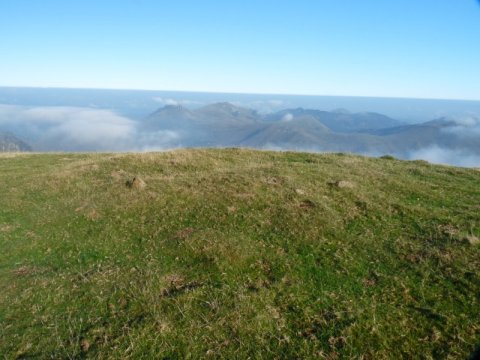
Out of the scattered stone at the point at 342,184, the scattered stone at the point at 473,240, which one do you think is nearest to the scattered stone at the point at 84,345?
the scattered stone at the point at 473,240

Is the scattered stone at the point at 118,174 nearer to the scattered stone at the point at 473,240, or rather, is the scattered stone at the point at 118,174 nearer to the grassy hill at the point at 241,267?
the grassy hill at the point at 241,267

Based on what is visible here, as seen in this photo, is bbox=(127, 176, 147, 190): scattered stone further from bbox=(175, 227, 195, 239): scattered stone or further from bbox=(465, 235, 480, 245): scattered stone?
bbox=(465, 235, 480, 245): scattered stone

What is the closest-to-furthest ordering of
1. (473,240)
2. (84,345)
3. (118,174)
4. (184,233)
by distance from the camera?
(84,345) → (473,240) → (184,233) → (118,174)

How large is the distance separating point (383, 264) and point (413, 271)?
119 cm

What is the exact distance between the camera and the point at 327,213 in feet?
67.6

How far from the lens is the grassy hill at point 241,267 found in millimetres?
11273

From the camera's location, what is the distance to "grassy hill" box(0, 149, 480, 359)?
37.0 ft

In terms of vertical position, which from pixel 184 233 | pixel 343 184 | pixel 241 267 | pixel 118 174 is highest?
pixel 343 184

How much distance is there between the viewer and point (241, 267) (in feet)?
51.6

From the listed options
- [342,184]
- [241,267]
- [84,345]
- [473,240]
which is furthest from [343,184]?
[84,345]

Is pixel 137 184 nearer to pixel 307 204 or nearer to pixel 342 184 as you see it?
pixel 307 204

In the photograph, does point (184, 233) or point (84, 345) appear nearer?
point (84, 345)

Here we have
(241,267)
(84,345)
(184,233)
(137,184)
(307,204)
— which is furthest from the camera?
(137,184)

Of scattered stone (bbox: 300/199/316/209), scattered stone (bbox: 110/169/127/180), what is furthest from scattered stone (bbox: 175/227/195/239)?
scattered stone (bbox: 110/169/127/180)
